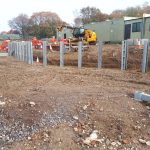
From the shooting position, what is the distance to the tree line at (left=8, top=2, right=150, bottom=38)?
2236 inches

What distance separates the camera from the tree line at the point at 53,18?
56797mm

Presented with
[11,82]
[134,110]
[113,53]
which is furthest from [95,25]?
[134,110]

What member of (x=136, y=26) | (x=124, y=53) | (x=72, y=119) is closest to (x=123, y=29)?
(x=136, y=26)

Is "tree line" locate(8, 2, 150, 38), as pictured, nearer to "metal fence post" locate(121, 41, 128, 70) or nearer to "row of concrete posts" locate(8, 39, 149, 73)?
"row of concrete posts" locate(8, 39, 149, 73)

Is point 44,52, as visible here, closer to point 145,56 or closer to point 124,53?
point 124,53

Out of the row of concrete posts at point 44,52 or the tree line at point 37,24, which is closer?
the row of concrete posts at point 44,52

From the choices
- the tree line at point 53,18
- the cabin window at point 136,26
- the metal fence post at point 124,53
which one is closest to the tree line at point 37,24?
the tree line at point 53,18

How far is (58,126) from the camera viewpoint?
16.7ft

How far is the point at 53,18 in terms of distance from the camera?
6925 centimetres

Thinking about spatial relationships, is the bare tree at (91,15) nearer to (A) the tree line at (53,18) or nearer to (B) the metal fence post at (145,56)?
(A) the tree line at (53,18)

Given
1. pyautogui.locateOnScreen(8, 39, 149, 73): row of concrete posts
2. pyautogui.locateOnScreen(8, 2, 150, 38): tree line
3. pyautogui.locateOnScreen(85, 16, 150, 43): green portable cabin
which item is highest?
pyautogui.locateOnScreen(8, 2, 150, 38): tree line

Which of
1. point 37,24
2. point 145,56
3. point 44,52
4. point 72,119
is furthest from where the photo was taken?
point 37,24

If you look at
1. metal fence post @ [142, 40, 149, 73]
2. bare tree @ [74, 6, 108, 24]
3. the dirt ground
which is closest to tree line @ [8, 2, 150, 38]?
bare tree @ [74, 6, 108, 24]

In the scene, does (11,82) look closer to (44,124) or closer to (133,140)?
(44,124)
